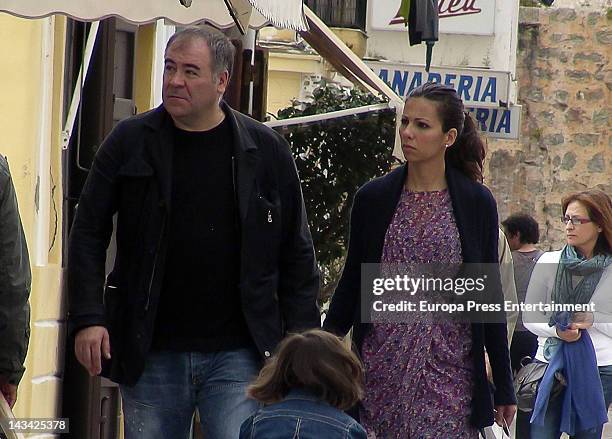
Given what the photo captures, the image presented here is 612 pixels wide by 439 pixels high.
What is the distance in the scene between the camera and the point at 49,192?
26.3 ft

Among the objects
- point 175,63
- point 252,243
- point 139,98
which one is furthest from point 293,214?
point 139,98

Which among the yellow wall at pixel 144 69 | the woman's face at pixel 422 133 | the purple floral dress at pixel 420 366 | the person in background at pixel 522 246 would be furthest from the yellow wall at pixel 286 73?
the purple floral dress at pixel 420 366

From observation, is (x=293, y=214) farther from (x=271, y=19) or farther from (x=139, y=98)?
(x=139, y=98)

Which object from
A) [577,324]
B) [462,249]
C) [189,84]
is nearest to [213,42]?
[189,84]

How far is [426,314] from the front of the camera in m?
6.00

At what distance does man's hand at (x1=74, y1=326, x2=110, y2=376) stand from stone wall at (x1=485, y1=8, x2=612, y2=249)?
18218 mm

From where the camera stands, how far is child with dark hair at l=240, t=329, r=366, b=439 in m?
4.98

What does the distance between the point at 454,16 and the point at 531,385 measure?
10067 millimetres

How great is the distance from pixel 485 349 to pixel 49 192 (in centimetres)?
270

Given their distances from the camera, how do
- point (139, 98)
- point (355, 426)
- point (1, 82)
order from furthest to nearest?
point (139, 98), point (1, 82), point (355, 426)

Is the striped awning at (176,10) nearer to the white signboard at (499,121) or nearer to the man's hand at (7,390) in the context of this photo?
the man's hand at (7,390)

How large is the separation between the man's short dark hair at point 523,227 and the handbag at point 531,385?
2.56 m

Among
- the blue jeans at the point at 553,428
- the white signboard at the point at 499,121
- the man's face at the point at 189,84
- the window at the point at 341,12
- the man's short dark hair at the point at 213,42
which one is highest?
the window at the point at 341,12

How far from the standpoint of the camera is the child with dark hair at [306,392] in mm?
4980
